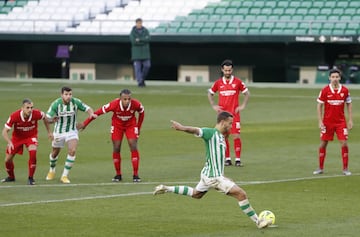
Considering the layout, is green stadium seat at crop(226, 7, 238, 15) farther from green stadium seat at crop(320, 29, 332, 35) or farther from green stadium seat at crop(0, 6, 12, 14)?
green stadium seat at crop(0, 6, 12, 14)

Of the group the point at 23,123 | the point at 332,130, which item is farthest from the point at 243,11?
the point at 23,123

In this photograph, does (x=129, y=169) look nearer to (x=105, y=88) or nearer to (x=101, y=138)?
(x=101, y=138)

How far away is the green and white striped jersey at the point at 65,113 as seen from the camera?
61.8 feet

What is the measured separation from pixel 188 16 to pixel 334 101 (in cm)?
2868

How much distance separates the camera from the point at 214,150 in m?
13.8

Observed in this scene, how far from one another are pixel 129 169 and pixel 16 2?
3362 centimetres

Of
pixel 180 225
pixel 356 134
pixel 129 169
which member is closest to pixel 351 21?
pixel 356 134

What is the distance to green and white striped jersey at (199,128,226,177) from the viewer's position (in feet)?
45.1

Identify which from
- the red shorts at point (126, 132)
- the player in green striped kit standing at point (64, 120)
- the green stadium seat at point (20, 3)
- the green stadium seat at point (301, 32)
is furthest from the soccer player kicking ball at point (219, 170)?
the green stadium seat at point (20, 3)

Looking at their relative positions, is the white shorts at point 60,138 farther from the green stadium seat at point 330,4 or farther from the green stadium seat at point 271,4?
the green stadium seat at point 271,4

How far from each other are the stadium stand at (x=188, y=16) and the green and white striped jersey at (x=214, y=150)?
2919 cm

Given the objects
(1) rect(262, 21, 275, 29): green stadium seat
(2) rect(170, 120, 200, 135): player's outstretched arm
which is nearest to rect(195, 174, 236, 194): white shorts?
(2) rect(170, 120, 200, 135): player's outstretched arm

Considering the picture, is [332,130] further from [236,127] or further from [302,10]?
[302,10]

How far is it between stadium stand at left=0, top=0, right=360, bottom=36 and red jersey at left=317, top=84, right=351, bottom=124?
76.7 ft
